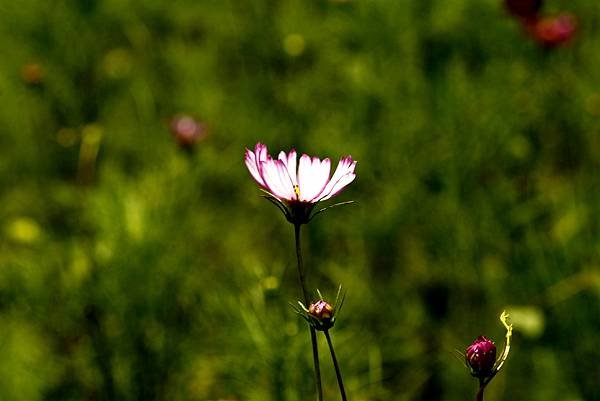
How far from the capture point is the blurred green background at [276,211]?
1029mm

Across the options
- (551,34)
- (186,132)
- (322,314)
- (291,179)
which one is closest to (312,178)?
(291,179)

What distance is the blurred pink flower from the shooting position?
1.72 ft

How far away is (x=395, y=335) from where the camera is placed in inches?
42.9

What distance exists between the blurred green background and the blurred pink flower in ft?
0.99

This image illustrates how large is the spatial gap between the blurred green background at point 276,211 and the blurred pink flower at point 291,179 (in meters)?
0.30

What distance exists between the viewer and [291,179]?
0.56 m

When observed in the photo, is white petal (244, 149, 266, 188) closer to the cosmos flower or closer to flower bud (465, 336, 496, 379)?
the cosmos flower

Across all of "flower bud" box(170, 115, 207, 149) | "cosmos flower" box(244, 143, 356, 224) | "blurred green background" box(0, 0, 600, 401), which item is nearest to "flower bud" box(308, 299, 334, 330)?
"cosmos flower" box(244, 143, 356, 224)

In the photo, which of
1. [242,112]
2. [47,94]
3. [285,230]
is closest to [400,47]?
[242,112]

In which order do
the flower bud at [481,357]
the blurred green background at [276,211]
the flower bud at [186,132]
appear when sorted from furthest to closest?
1. the flower bud at [186,132]
2. the blurred green background at [276,211]
3. the flower bud at [481,357]

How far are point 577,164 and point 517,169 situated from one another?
154mm

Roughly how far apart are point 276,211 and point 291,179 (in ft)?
2.61

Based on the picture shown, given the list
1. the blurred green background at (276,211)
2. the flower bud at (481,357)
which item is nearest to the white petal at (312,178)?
the flower bud at (481,357)

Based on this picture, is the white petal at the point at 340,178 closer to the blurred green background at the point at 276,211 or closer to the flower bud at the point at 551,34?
the blurred green background at the point at 276,211
